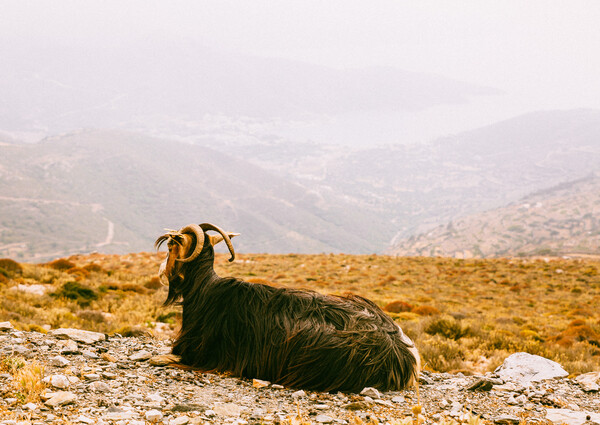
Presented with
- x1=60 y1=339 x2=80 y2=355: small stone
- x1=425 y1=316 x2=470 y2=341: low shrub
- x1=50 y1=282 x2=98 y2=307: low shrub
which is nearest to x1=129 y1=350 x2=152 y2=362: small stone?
x1=60 y1=339 x2=80 y2=355: small stone

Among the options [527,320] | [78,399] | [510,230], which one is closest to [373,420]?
[78,399]

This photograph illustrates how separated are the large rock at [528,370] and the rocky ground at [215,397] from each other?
0.14 ft

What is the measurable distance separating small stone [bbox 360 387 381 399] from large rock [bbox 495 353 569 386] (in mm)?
2624

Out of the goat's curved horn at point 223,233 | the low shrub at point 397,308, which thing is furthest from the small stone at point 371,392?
the low shrub at point 397,308

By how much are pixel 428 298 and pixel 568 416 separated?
16007 mm

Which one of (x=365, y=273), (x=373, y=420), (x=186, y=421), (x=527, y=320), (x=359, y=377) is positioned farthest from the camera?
(x=365, y=273)

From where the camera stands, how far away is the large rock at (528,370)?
7429mm

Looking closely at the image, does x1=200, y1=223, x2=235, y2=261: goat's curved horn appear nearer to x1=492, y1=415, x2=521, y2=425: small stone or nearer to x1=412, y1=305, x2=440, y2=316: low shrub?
x1=492, y1=415, x2=521, y2=425: small stone

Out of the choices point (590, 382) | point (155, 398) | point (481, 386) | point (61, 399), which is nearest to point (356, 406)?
point (481, 386)

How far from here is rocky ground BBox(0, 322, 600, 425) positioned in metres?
4.54

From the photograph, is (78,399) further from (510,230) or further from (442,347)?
(510,230)

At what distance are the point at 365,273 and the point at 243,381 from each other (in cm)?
2396

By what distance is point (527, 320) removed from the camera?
17.1 m

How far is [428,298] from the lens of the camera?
20984mm
